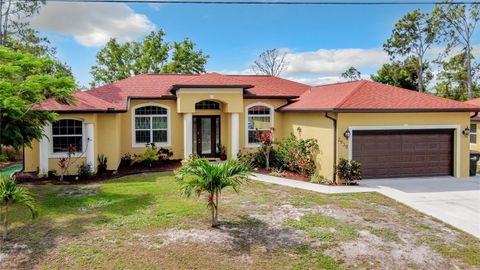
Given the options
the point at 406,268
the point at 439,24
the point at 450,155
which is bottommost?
the point at 406,268

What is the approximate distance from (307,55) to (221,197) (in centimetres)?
3479

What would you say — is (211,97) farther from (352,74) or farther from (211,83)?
(352,74)

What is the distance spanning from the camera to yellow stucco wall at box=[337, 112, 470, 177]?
13.7 meters

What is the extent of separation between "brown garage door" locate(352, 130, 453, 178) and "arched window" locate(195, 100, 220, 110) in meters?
7.98

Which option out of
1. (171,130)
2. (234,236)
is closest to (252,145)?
(171,130)

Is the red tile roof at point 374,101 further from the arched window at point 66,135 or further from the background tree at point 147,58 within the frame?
the background tree at point 147,58

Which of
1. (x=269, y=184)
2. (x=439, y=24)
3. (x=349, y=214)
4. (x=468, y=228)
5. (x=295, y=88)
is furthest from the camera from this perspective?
(x=439, y=24)

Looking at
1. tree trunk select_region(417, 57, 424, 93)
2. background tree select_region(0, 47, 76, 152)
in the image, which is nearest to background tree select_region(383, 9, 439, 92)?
tree trunk select_region(417, 57, 424, 93)

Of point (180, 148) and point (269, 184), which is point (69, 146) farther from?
point (269, 184)

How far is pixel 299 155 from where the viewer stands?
50.9 ft

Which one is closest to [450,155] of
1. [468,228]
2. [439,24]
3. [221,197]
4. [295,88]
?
[468,228]

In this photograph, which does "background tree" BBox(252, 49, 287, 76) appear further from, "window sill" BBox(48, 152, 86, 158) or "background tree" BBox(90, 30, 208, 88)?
"window sill" BBox(48, 152, 86, 158)

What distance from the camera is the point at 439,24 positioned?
3669cm

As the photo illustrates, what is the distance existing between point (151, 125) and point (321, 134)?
903 centimetres
